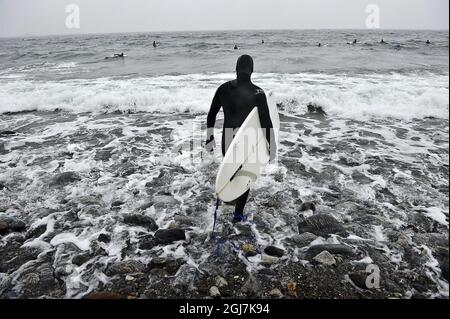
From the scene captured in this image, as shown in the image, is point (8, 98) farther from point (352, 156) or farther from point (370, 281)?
point (370, 281)

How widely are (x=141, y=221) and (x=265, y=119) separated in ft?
7.18

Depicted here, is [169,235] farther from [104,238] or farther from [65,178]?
[65,178]

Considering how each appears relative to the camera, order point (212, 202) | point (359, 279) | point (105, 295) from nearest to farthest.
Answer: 1. point (105, 295)
2. point (359, 279)
3. point (212, 202)

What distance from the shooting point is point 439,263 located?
3.30m

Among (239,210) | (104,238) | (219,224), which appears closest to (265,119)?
(239,210)

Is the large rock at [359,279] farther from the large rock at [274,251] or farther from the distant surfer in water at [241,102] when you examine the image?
the distant surfer in water at [241,102]

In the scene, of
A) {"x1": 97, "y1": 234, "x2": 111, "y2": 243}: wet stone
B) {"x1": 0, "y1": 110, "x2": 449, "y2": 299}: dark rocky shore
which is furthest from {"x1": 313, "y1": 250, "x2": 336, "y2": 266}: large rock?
{"x1": 97, "y1": 234, "x2": 111, "y2": 243}: wet stone

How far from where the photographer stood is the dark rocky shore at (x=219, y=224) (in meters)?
3.14

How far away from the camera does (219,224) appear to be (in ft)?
13.6

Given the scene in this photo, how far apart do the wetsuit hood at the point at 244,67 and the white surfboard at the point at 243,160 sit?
414mm

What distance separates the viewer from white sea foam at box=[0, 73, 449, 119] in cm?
977
